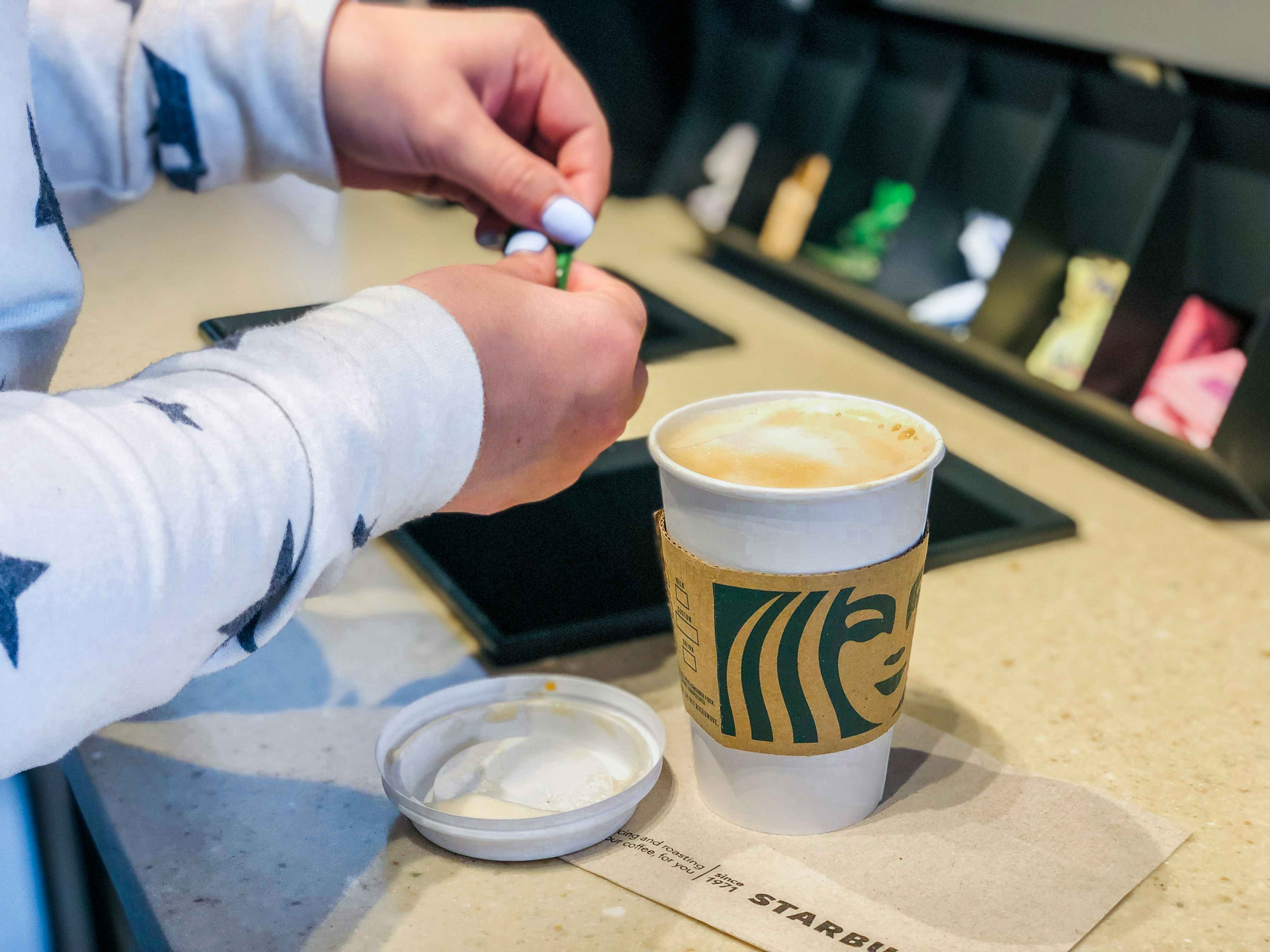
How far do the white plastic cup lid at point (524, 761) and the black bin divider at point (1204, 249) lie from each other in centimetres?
68

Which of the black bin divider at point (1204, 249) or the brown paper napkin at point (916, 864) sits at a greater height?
the black bin divider at point (1204, 249)

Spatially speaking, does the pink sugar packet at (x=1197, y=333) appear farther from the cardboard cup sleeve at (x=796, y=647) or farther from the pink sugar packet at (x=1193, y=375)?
the cardboard cup sleeve at (x=796, y=647)

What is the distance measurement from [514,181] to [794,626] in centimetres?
43

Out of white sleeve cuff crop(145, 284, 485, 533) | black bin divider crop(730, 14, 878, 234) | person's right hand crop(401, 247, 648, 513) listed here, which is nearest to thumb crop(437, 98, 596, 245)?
person's right hand crop(401, 247, 648, 513)

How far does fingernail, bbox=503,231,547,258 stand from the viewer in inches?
31.5

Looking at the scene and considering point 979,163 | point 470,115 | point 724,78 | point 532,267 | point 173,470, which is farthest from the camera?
point 724,78

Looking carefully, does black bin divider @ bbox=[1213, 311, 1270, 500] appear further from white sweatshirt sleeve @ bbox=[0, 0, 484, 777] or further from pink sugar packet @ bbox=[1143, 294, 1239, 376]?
white sweatshirt sleeve @ bbox=[0, 0, 484, 777]

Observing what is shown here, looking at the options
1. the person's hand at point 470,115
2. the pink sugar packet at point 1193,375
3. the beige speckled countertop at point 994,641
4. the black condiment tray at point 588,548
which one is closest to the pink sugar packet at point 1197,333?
the pink sugar packet at point 1193,375

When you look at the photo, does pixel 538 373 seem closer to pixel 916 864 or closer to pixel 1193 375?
pixel 916 864

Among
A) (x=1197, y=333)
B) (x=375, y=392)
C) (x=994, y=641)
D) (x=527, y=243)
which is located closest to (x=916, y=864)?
(x=994, y=641)

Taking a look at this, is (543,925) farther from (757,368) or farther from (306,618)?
(757,368)

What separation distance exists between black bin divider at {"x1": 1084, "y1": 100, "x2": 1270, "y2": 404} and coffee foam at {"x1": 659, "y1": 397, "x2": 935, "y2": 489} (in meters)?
0.60

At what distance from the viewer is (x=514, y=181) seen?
33.1 inches

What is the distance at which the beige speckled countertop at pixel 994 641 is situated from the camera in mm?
581
